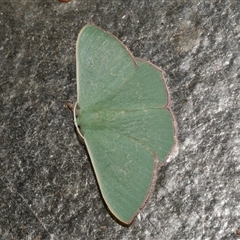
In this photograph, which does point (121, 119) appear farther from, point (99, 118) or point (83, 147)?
point (83, 147)

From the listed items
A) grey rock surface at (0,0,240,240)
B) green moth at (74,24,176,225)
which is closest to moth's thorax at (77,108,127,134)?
green moth at (74,24,176,225)

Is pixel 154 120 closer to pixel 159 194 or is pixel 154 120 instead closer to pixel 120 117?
pixel 120 117

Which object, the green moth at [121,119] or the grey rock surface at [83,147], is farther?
the grey rock surface at [83,147]

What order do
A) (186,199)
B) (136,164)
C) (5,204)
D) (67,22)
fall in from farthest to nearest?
(67,22) → (5,204) → (186,199) → (136,164)

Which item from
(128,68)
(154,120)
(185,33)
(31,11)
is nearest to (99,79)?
(128,68)

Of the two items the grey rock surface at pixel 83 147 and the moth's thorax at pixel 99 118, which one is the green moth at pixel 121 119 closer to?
the moth's thorax at pixel 99 118

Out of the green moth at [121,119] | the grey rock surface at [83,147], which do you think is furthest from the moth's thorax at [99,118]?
the grey rock surface at [83,147]
